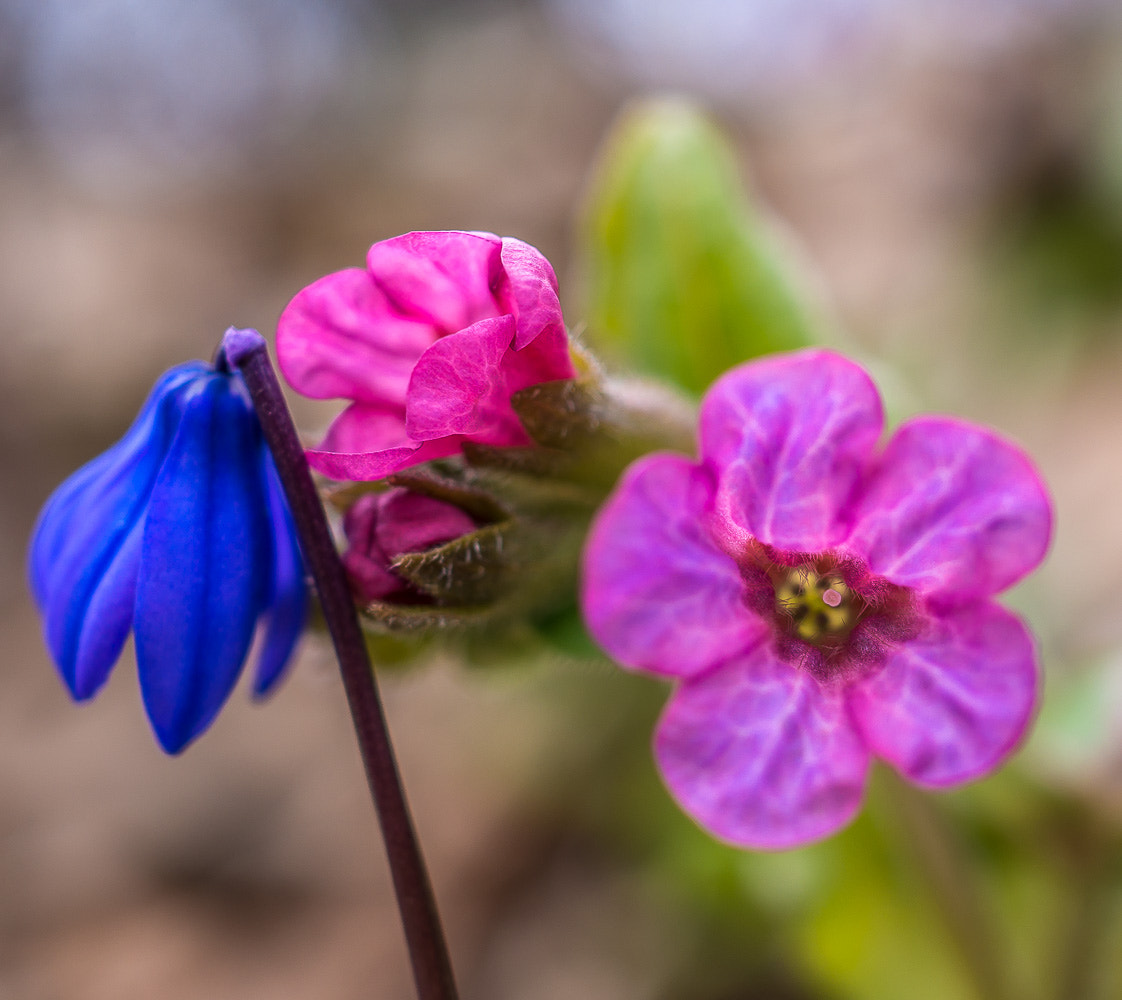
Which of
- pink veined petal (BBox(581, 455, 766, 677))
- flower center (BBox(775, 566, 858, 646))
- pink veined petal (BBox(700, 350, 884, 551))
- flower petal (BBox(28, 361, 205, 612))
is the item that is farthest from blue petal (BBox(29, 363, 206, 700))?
flower center (BBox(775, 566, 858, 646))

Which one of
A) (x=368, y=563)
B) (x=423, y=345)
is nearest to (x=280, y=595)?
(x=368, y=563)

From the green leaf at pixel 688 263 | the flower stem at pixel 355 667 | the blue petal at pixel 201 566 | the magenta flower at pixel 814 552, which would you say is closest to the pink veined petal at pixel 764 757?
the magenta flower at pixel 814 552

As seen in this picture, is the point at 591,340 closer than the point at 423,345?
No

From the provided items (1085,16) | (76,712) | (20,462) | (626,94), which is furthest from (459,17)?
(76,712)

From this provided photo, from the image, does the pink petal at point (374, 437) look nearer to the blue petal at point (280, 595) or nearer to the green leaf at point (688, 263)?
the blue petal at point (280, 595)

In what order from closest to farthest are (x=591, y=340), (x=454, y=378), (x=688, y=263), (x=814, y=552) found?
(x=454, y=378) < (x=814, y=552) < (x=688, y=263) < (x=591, y=340)

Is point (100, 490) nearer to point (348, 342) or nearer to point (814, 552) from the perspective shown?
point (348, 342)
